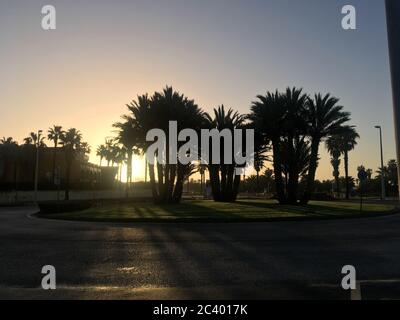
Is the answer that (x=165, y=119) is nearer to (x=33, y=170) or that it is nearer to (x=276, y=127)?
(x=276, y=127)

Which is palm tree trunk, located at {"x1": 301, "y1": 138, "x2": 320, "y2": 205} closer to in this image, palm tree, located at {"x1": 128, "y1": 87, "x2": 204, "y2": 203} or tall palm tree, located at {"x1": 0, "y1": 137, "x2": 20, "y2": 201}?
palm tree, located at {"x1": 128, "y1": 87, "x2": 204, "y2": 203}

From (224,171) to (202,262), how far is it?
35.7 m

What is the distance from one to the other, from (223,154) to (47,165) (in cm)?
4563

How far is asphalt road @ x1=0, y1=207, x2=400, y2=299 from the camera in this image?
686cm

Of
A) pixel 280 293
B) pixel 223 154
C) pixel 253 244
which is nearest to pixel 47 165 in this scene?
pixel 223 154

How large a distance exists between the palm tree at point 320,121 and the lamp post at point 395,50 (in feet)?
106

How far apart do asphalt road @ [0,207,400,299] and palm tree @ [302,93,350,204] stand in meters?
20.1

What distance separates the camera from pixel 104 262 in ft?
32.2

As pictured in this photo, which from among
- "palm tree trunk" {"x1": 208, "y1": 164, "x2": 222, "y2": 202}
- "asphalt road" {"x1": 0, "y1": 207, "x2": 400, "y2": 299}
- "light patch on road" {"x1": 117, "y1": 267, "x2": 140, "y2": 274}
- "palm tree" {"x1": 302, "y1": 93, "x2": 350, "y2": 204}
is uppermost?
"palm tree" {"x1": 302, "y1": 93, "x2": 350, "y2": 204}

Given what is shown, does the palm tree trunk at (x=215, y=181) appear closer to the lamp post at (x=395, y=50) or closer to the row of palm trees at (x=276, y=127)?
the row of palm trees at (x=276, y=127)

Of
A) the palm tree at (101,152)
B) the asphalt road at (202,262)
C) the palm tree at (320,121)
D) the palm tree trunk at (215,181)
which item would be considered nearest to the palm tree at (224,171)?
the palm tree trunk at (215,181)

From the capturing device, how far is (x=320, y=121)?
36.3m

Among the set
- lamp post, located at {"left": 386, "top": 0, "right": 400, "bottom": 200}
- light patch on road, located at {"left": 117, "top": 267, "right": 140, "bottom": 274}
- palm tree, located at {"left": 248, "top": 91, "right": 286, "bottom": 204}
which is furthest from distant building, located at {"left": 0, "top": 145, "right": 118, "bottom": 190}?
lamp post, located at {"left": 386, "top": 0, "right": 400, "bottom": 200}

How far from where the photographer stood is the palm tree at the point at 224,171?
144ft
